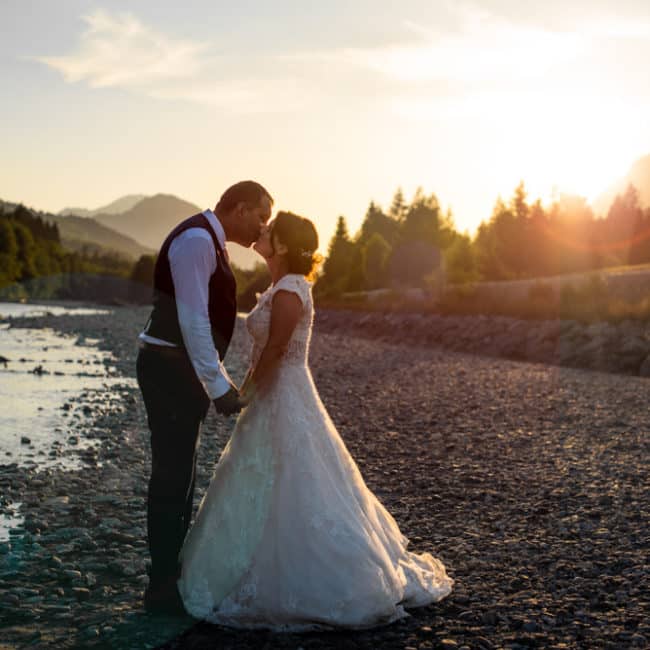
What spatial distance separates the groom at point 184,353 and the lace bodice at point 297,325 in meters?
0.20

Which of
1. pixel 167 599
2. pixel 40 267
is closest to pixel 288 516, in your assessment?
pixel 167 599

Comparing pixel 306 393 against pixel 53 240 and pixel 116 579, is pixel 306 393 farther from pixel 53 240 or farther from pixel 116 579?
pixel 53 240

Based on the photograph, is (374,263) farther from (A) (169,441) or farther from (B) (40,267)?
(B) (40,267)

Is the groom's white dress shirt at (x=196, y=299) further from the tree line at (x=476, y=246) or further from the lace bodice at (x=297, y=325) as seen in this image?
the tree line at (x=476, y=246)

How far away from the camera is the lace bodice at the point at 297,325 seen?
5223 millimetres

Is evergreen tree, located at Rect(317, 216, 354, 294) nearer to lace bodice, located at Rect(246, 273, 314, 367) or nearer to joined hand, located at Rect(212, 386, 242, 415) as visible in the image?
lace bodice, located at Rect(246, 273, 314, 367)

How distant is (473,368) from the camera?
24.4m

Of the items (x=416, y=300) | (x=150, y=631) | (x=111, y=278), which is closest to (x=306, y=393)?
(x=150, y=631)

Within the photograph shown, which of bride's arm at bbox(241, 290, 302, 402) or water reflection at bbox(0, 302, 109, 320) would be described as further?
water reflection at bbox(0, 302, 109, 320)

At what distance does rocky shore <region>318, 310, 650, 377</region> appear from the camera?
25.1 m

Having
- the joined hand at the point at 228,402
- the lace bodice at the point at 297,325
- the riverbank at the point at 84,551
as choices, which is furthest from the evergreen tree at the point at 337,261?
the joined hand at the point at 228,402

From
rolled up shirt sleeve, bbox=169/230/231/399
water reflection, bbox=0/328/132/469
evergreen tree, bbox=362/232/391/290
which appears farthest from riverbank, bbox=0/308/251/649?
evergreen tree, bbox=362/232/391/290

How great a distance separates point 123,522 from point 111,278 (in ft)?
534

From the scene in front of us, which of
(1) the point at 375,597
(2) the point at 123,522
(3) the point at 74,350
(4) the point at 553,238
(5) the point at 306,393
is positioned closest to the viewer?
(1) the point at 375,597
